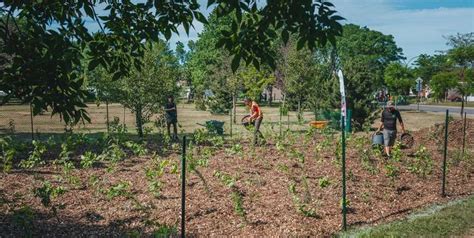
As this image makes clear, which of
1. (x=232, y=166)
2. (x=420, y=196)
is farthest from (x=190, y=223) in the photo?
(x=420, y=196)

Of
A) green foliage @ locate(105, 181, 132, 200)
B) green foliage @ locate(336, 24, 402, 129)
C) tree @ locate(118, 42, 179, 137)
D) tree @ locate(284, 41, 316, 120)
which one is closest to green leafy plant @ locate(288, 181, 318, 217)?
green foliage @ locate(105, 181, 132, 200)

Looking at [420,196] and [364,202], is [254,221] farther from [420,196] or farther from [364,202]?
[420,196]

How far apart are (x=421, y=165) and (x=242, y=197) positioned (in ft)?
16.0

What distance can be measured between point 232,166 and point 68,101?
A: 6.17m

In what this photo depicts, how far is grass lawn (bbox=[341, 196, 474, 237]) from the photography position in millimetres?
6223

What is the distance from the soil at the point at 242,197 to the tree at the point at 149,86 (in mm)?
7883

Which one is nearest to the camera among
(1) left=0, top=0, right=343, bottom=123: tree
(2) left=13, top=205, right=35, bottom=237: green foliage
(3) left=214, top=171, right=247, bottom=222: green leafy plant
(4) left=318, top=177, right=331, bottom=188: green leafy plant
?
(1) left=0, top=0, right=343, bottom=123: tree

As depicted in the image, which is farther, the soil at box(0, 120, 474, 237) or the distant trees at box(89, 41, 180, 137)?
the distant trees at box(89, 41, 180, 137)

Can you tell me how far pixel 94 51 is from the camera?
4.09 m

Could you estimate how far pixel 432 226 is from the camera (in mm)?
6566

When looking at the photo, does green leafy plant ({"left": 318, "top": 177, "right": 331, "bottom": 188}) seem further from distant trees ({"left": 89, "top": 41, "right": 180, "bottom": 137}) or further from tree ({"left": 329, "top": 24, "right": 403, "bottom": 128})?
tree ({"left": 329, "top": 24, "right": 403, "bottom": 128})

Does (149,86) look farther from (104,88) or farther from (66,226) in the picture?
(66,226)

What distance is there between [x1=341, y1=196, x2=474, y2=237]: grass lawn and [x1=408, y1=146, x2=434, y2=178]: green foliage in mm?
2174

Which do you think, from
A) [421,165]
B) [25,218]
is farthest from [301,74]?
[25,218]
